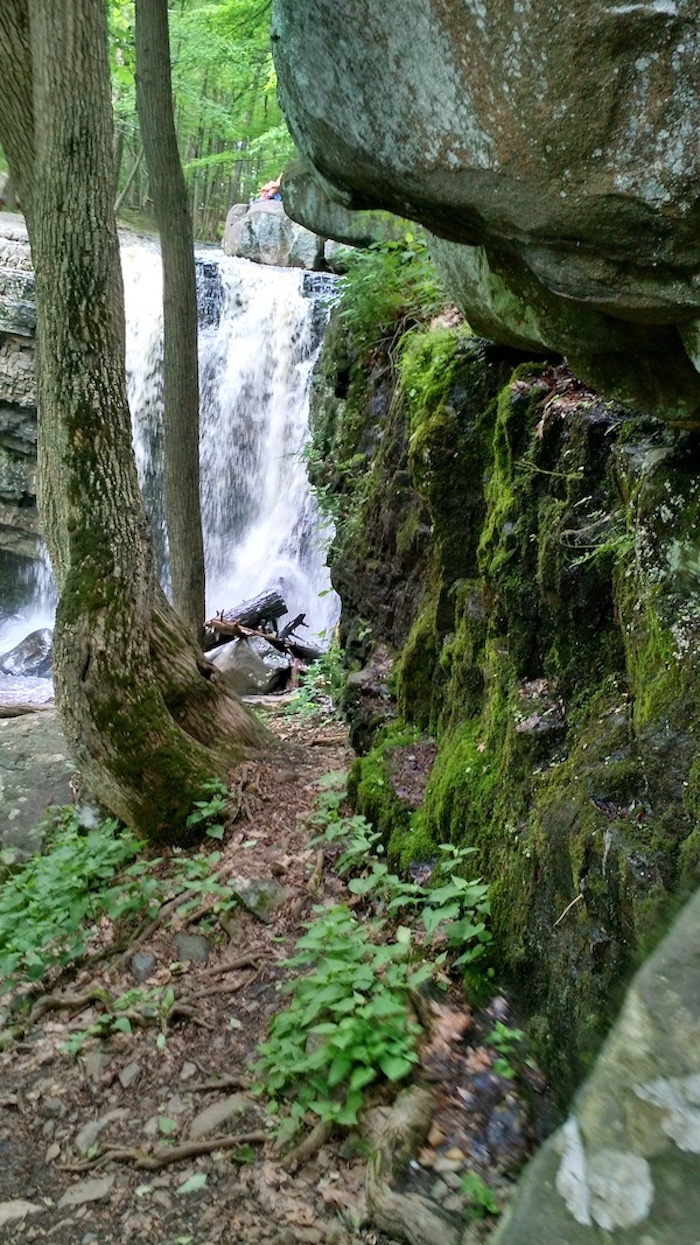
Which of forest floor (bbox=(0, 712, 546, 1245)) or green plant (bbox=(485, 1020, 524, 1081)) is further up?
green plant (bbox=(485, 1020, 524, 1081))

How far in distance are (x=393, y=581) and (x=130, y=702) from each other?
191cm

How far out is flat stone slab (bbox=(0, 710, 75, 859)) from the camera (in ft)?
19.9

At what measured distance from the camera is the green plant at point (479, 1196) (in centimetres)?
236

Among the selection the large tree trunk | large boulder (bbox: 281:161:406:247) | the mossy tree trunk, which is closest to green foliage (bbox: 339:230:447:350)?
large boulder (bbox: 281:161:406:247)

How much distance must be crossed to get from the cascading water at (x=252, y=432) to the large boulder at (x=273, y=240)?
168 centimetres

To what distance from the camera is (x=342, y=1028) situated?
9.73 feet

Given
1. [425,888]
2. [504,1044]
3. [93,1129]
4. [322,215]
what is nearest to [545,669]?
[425,888]

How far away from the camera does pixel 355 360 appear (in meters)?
7.12

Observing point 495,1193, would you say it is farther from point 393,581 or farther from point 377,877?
point 393,581

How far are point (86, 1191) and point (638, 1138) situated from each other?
8.48ft

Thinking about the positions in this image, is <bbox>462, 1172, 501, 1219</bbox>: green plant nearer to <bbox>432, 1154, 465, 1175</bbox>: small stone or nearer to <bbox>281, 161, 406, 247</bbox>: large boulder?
<bbox>432, 1154, 465, 1175</bbox>: small stone

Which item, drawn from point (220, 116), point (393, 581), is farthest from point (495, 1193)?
point (220, 116)

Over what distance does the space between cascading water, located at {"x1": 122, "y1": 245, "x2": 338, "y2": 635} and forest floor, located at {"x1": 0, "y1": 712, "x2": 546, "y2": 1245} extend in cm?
771

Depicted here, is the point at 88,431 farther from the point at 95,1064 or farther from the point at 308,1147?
the point at 308,1147
